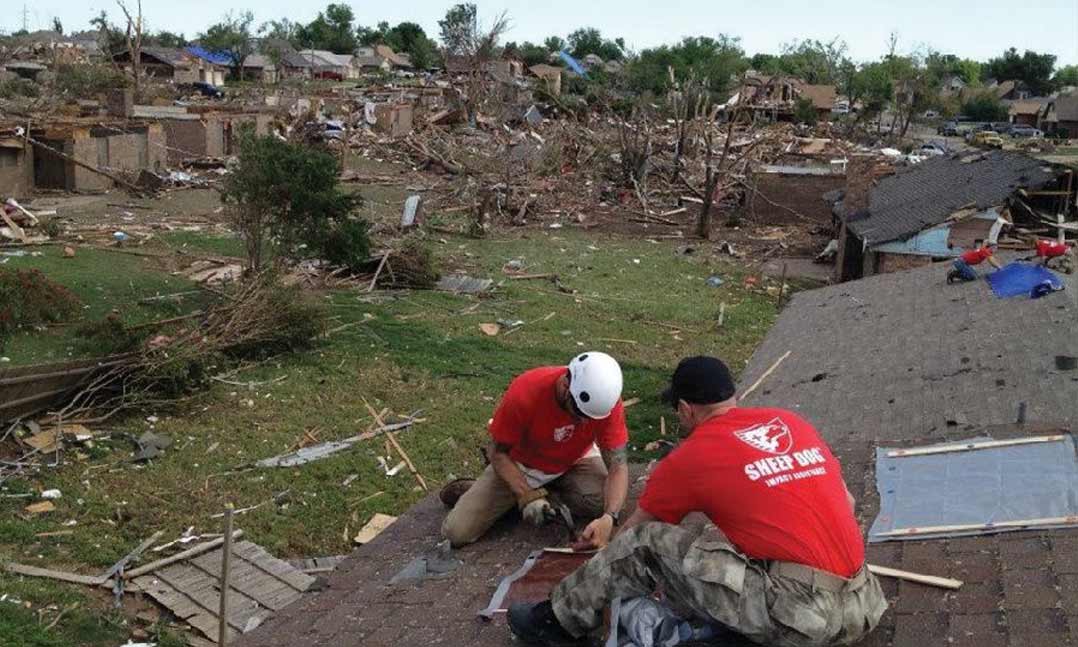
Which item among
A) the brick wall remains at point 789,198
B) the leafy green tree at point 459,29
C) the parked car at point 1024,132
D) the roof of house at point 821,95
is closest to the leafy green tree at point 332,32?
the leafy green tree at point 459,29

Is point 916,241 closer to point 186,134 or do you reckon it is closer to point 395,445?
point 395,445

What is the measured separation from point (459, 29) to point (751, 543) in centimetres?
6442

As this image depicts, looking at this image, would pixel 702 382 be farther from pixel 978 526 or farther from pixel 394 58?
pixel 394 58

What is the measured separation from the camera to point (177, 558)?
8.04 meters

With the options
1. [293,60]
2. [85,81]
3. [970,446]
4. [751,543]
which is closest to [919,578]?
[751,543]

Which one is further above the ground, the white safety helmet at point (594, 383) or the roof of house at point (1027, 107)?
the roof of house at point (1027, 107)

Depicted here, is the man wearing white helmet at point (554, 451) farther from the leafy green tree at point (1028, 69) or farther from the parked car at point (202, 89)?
the leafy green tree at point (1028, 69)

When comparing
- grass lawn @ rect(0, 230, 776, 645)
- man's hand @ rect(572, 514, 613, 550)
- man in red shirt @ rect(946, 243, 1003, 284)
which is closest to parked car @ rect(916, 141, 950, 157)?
grass lawn @ rect(0, 230, 776, 645)

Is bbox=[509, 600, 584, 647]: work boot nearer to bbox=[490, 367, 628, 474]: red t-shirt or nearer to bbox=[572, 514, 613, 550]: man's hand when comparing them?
bbox=[572, 514, 613, 550]: man's hand

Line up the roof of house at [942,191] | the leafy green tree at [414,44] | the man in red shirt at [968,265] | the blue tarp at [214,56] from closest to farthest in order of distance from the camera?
the man in red shirt at [968,265] → the roof of house at [942,191] → the blue tarp at [214,56] → the leafy green tree at [414,44]

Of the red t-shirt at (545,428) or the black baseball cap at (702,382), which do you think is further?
the red t-shirt at (545,428)

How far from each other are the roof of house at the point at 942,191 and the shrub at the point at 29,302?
13946mm

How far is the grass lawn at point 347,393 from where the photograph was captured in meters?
8.93

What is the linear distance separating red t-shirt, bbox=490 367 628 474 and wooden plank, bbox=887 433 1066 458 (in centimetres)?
188
